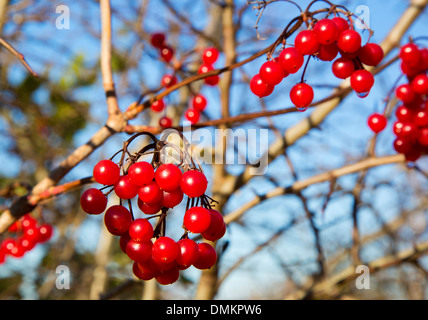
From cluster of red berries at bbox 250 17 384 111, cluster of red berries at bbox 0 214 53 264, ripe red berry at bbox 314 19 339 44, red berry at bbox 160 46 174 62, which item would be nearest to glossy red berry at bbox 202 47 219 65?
red berry at bbox 160 46 174 62

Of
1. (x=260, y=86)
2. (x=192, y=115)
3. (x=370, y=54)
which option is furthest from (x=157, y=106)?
(x=370, y=54)

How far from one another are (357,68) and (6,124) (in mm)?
4168

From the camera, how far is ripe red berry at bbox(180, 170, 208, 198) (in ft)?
2.98

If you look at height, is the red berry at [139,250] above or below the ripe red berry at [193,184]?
below

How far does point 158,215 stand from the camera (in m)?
0.94

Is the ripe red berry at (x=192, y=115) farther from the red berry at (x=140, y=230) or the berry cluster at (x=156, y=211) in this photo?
the red berry at (x=140, y=230)

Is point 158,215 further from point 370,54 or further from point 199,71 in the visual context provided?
point 199,71

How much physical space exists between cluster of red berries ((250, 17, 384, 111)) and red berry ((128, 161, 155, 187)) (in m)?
0.40

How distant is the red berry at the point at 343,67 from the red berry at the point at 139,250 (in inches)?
27.0

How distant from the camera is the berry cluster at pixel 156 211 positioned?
92 centimetres

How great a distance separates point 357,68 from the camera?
1148 millimetres

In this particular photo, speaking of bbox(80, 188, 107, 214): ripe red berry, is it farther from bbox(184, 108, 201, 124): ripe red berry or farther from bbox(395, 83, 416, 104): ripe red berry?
bbox(395, 83, 416, 104): ripe red berry

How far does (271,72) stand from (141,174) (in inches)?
17.2

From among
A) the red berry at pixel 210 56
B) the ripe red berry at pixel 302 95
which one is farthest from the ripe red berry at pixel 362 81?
the red berry at pixel 210 56
